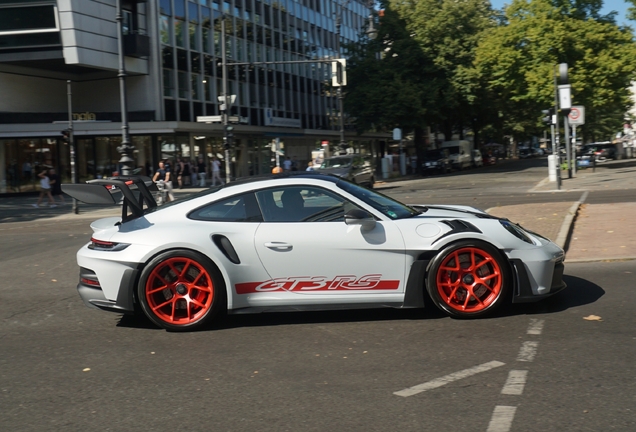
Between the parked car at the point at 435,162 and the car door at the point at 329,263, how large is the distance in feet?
154

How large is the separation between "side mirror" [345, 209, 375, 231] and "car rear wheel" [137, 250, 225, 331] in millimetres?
1216

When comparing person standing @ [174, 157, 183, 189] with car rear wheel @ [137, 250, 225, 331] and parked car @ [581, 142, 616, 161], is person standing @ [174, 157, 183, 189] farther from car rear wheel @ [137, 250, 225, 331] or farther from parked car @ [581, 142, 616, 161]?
car rear wheel @ [137, 250, 225, 331]

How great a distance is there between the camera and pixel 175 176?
4469 cm

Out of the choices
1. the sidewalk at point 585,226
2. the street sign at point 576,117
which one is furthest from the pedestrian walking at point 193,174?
the sidewalk at point 585,226

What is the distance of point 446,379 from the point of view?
502cm

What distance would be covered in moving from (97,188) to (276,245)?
70.0 inches

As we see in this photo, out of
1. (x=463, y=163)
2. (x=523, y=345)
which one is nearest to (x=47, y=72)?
(x=463, y=163)

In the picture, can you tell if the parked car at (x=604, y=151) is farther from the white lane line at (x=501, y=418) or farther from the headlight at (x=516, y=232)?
the white lane line at (x=501, y=418)

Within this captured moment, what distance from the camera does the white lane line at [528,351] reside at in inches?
214


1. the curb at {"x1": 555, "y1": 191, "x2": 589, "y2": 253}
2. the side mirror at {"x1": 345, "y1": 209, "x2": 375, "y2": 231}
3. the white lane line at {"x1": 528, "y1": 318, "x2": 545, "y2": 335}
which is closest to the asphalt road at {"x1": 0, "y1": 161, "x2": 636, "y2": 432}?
the white lane line at {"x1": 528, "y1": 318, "x2": 545, "y2": 335}

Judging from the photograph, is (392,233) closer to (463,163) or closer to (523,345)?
(523,345)

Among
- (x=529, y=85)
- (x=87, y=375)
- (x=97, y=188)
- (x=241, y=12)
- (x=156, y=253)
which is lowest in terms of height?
(x=87, y=375)

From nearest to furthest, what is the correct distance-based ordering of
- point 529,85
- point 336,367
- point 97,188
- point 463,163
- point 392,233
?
point 336,367 → point 392,233 → point 97,188 → point 529,85 → point 463,163

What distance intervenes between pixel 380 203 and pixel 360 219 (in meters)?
0.57
